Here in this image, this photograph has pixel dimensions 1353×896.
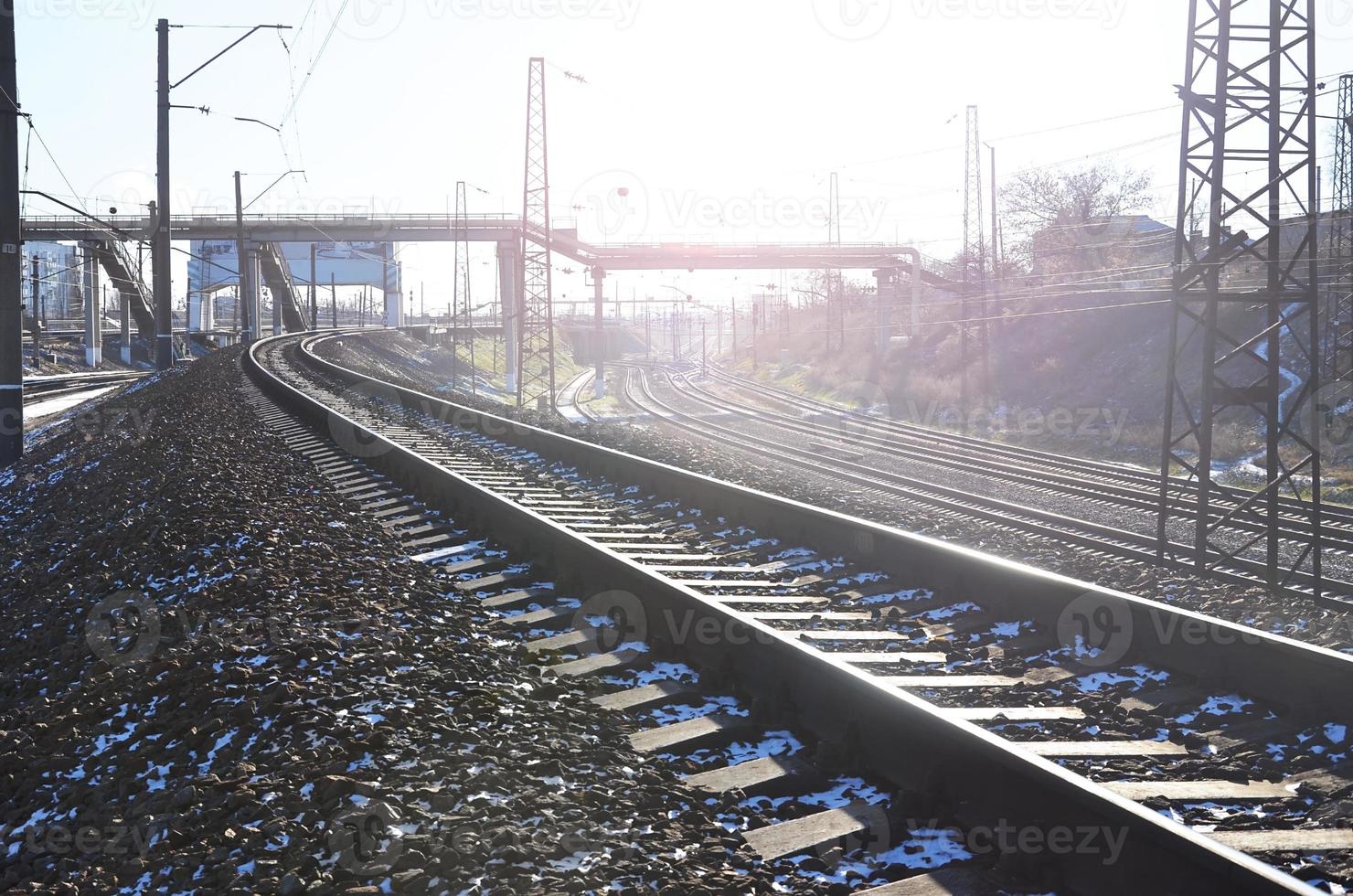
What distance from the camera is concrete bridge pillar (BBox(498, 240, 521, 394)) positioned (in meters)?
56.5

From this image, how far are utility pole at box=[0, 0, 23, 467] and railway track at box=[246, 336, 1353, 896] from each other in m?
10.3

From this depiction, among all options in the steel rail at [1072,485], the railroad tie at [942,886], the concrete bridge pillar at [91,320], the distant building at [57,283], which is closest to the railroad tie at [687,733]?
the railroad tie at [942,886]

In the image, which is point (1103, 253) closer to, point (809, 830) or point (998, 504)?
point (998, 504)

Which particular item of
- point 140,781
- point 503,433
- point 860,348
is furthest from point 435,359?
point 140,781

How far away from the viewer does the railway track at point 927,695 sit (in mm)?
3438

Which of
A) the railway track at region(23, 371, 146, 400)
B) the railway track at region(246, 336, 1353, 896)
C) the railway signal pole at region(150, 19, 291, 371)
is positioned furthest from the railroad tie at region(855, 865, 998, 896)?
the railway track at region(23, 371, 146, 400)

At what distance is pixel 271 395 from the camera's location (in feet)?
69.3

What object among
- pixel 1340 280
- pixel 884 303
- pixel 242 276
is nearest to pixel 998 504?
pixel 1340 280

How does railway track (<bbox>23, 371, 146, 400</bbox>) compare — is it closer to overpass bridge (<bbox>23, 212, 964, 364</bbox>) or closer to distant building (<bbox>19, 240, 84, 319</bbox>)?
overpass bridge (<bbox>23, 212, 964, 364</bbox>)

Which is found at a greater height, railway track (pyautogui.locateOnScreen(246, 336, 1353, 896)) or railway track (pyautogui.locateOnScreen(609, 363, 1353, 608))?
railway track (pyautogui.locateOnScreen(246, 336, 1353, 896))

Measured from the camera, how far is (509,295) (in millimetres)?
61844

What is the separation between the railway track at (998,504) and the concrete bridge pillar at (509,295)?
65.4ft

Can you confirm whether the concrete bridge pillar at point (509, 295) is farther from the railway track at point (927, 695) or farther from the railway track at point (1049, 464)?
the railway track at point (927, 695)

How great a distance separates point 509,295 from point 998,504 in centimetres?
4813
